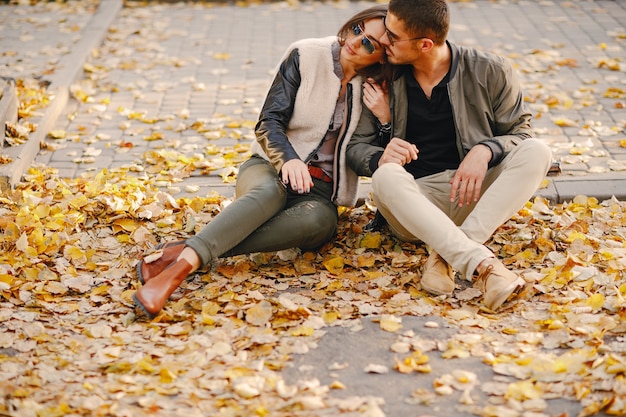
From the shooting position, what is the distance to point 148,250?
446cm

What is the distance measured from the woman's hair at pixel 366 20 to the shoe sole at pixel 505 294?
1289mm

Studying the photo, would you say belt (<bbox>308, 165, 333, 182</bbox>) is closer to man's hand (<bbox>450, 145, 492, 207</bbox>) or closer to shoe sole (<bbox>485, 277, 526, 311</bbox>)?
man's hand (<bbox>450, 145, 492, 207</bbox>)

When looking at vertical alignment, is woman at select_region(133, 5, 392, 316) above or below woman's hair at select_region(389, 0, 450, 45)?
below

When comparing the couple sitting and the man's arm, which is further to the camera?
the man's arm

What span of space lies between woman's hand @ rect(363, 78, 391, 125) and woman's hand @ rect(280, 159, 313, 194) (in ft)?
1.74

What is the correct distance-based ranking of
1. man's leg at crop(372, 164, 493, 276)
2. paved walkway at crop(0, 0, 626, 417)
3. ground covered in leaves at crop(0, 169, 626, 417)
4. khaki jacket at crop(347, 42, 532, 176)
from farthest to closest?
1. khaki jacket at crop(347, 42, 532, 176)
2. man's leg at crop(372, 164, 493, 276)
3. paved walkway at crop(0, 0, 626, 417)
4. ground covered in leaves at crop(0, 169, 626, 417)

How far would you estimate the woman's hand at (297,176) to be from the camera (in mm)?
4082

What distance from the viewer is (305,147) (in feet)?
14.3

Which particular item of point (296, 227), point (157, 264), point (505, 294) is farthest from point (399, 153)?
point (157, 264)

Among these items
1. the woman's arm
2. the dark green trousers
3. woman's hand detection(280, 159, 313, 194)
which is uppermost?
the woman's arm

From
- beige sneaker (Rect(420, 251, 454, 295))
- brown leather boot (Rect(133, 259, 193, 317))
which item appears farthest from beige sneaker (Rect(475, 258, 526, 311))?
brown leather boot (Rect(133, 259, 193, 317))

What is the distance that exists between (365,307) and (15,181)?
271 centimetres

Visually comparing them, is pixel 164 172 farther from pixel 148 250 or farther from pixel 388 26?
pixel 388 26

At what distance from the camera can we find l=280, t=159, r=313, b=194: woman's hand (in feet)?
13.4
